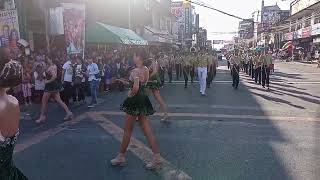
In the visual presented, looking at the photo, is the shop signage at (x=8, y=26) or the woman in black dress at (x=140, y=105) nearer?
the woman in black dress at (x=140, y=105)

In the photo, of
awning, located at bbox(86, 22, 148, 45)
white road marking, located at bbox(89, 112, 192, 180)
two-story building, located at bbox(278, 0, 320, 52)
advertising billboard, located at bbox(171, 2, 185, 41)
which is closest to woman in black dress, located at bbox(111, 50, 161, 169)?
white road marking, located at bbox(89, 112, 192, 180)

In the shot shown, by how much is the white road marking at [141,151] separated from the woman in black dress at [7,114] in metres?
2.73

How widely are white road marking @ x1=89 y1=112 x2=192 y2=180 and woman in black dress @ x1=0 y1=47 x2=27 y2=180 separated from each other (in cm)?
273

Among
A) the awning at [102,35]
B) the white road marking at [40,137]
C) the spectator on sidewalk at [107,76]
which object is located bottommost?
Answer: the white road marking at [40,137]

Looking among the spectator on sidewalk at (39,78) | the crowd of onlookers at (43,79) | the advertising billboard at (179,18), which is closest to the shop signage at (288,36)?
the advertising billboard at (179,18)

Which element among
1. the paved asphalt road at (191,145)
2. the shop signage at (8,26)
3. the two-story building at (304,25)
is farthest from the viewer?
the two-story building at (304,25)

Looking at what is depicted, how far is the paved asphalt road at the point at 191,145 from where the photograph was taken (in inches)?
245

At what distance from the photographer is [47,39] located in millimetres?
19172

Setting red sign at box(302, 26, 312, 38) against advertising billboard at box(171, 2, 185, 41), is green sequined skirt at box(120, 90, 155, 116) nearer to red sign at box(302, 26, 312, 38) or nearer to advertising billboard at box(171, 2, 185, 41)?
red sign at box(302, 26, 312, 38)

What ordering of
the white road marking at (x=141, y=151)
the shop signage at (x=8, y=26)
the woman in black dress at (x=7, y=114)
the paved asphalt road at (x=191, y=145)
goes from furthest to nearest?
1. the shop signage at (x=8, y=26)
2. the paved asphalt road at (x=191, y=145)
3. the white road marking at (x=141, y=151)
4. the woman in black dress at (x=7, y=114)

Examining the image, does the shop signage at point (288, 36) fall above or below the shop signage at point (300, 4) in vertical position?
below

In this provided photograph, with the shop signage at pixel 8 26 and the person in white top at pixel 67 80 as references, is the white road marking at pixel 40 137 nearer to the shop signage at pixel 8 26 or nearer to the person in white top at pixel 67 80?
the person in white top at pixel 67 80

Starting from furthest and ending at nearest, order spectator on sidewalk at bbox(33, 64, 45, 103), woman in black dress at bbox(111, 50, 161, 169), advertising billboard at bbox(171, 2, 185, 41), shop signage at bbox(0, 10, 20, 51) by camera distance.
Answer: advertising billboard at bbox(171, 2, 185, 41) < spectator on sidewalk at bbox(33, 64, 45, 103) < shop signage at bbox(0, 10, 20, 51) < woman in black dress at bbox(111, 50, 161, 169)

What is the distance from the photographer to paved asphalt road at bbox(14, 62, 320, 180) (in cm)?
622
